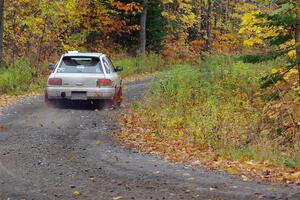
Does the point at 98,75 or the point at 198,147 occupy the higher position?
the point at 98,75

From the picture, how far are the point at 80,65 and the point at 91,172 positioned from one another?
25.7 ft

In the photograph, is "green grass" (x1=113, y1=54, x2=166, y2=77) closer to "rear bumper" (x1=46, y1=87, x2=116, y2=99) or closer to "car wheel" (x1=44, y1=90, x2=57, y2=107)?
"car wheel" (x1=44, y1=90, x2=57, y2=107)

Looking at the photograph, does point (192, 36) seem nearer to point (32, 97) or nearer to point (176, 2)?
point (176, 2)

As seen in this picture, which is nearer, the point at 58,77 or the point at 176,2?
the point at 58,77

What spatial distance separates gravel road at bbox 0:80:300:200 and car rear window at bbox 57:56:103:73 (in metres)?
2.72

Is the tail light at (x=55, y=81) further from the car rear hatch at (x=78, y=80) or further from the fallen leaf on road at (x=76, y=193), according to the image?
the fallen leaf on road at (x=76, y=193)

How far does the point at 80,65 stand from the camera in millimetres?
16219

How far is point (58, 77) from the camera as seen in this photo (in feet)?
51.7

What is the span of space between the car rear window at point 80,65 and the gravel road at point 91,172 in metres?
2.72

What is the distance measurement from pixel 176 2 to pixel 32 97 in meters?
26.7

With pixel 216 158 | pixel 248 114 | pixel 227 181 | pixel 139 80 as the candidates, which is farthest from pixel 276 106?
pixel 139 80

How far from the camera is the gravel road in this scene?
745 centimetres

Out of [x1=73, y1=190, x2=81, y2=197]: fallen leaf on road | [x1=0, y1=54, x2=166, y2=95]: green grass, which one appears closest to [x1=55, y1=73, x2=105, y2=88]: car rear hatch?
[x1=0, y1=54, x2=166, y2=95]: green grass

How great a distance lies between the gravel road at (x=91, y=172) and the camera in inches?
293
